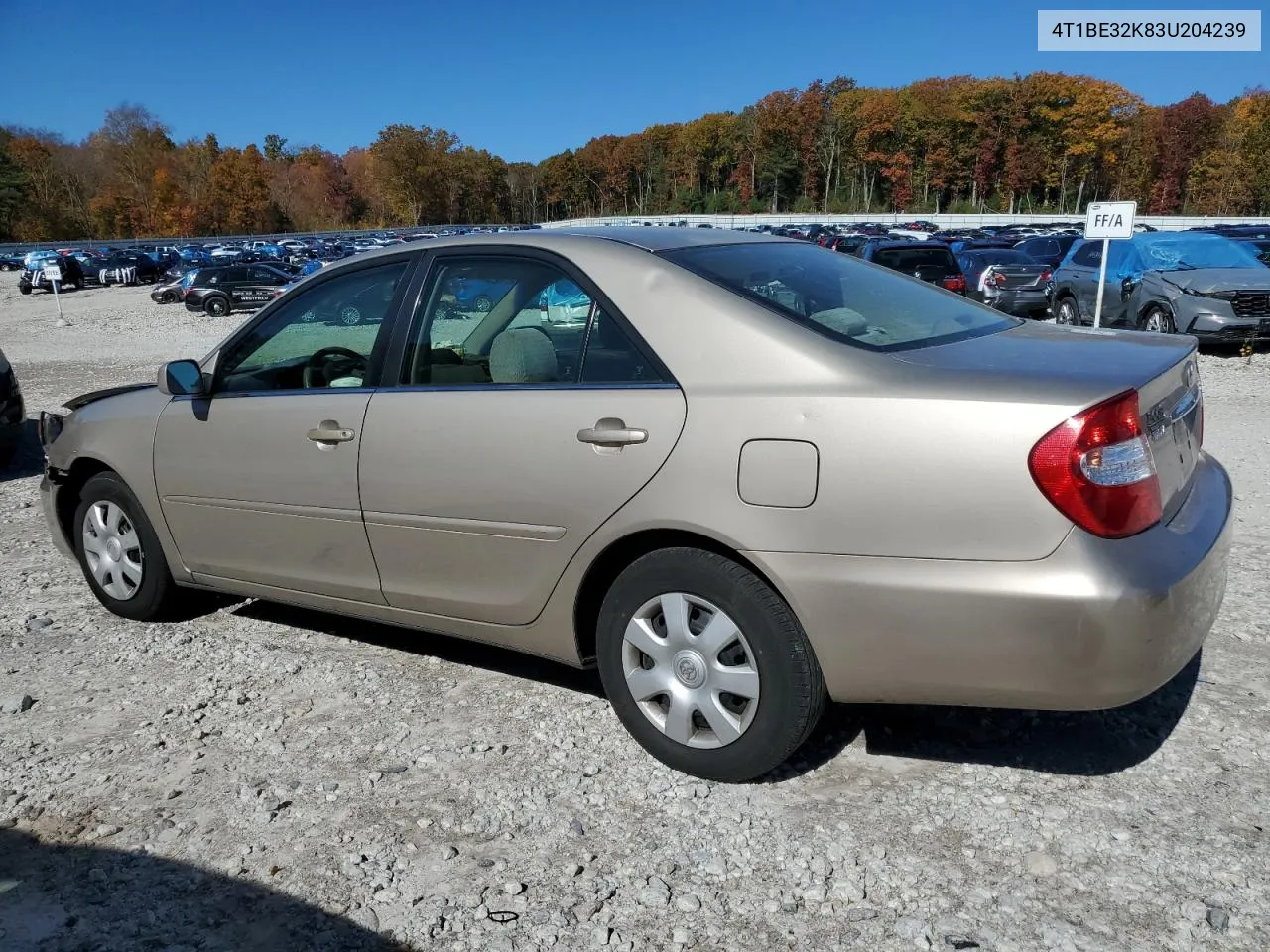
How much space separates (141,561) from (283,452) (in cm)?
129

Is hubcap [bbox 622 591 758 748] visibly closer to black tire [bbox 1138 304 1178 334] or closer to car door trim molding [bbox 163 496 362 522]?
car door trim molding [bbox 163 496 362 522]

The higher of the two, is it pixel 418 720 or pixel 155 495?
pixel 155 495

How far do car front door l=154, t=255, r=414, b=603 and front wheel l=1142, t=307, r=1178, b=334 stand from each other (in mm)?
12086

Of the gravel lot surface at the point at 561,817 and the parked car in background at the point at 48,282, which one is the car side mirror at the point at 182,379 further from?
the parked car in background at the point at 48,282

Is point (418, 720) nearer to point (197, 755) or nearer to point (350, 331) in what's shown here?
point (197, 755)

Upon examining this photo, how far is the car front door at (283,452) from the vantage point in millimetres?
3674

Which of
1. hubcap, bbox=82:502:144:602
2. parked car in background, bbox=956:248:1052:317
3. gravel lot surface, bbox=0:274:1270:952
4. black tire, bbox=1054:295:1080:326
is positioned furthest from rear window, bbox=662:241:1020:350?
parked car in background, bbox=956:248:1052:317

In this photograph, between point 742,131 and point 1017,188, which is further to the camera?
point 742,131

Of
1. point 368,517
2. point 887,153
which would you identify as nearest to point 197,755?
point 368,517

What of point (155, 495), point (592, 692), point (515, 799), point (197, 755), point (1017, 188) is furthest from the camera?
point (1017, 188)

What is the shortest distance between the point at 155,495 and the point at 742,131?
120 metres

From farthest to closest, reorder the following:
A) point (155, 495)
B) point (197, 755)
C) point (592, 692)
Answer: point (155, 495) < point (592, 692) < point (197, 755)

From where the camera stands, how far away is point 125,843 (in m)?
2.89

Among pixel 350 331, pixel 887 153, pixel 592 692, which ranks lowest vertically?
pixel 592 692
